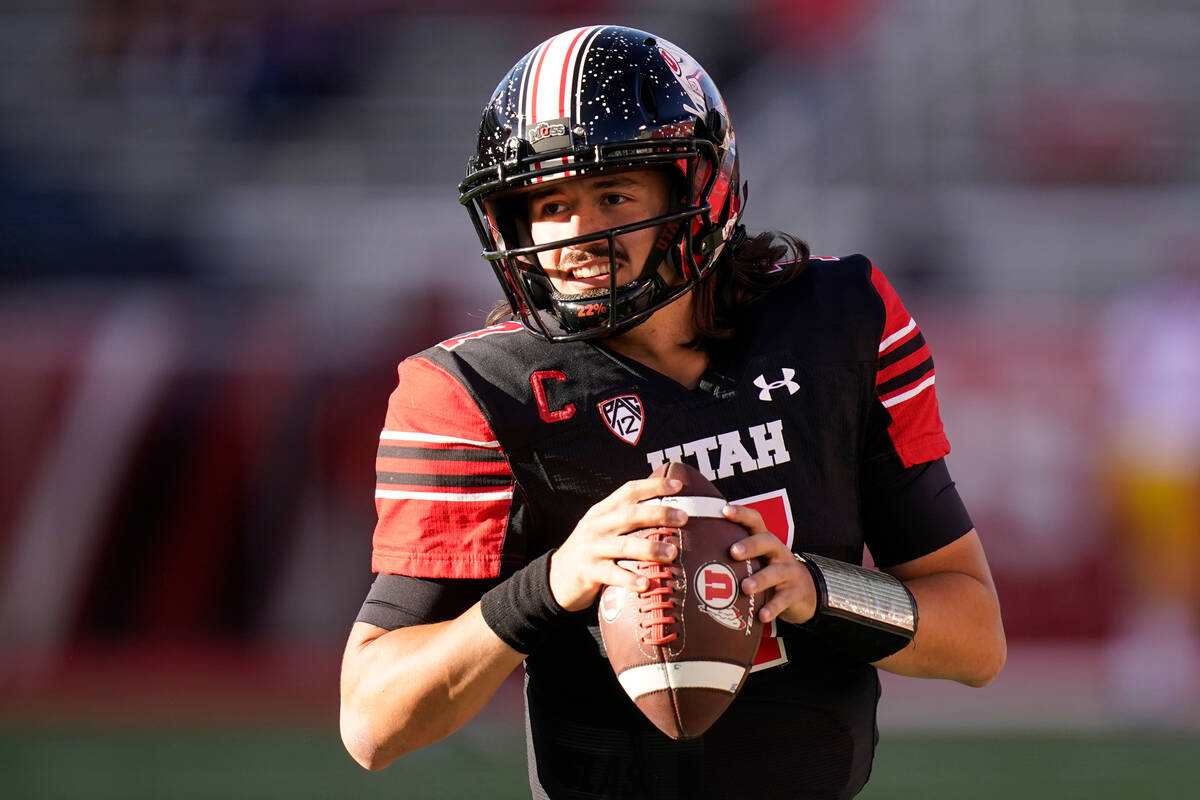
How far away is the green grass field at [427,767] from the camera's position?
4.03 meters

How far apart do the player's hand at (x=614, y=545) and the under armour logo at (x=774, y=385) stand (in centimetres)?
27

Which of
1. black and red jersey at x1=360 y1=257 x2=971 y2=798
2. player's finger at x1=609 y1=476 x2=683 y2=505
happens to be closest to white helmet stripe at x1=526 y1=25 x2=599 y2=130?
black and red jersey at x1=360 y1=257 x2=971 y2=798

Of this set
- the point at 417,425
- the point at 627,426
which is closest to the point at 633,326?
the point at 627,426

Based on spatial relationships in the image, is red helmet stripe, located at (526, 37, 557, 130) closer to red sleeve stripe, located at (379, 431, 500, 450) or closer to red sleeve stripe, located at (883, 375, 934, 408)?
red sleeve stripe, located at (379, 431, 500, 450)

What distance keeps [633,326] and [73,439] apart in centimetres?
414

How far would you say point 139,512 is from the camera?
204 inches

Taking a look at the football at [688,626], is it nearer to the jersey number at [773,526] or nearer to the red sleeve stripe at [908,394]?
the jersey number at [773,526]

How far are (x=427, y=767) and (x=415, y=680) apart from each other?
9.99 feet

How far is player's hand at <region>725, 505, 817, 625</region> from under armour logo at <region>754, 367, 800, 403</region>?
23cm

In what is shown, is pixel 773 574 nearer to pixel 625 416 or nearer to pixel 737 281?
pixel 625 416

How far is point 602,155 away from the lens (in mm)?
1564

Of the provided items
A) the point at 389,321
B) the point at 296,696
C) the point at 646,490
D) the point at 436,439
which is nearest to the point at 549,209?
the point at 436,439

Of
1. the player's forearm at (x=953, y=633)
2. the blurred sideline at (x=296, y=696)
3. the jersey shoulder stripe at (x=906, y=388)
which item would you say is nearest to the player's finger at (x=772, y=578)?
the player's forearm at (x=953, y=633)

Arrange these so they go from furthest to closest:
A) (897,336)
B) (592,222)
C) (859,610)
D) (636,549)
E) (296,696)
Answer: (296,696) → (897,336) → (592,222) → (859,610) → (636,549)
